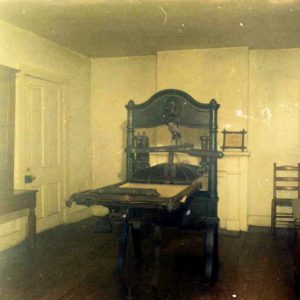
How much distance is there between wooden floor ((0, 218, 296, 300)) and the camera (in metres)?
3.53

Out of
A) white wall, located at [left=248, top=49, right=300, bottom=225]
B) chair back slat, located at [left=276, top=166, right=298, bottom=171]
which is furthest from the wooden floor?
chair back slat, located at [left=276, top=166, right=298, bottom=171]

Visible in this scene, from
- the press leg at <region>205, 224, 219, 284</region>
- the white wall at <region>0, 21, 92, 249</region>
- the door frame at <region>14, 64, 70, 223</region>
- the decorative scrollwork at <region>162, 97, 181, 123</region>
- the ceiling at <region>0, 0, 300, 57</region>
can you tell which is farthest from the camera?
the door frame at <region>14, 64, 70, 223</region>

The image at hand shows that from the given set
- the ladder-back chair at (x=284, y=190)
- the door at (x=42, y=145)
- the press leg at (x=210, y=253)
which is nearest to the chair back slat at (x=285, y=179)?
the ladder-back chair at (x=284, y=190)

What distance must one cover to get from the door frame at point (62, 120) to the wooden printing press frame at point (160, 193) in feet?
4.83

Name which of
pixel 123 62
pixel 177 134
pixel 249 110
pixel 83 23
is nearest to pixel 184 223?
pixel 177 134

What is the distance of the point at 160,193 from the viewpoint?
10.8 ft

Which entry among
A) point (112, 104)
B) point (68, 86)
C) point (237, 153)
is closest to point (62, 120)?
point (68, 86)

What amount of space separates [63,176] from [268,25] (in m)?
3.35

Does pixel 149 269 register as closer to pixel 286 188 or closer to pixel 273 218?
pixel 273 218

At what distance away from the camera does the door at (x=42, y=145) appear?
5.12 metres

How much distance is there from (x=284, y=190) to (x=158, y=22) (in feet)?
9.63

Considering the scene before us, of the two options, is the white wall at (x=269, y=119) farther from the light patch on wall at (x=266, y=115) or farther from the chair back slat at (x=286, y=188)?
the chair back slat at (x=286, y=188)

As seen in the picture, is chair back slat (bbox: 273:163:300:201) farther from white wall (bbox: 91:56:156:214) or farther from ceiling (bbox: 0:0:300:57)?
white wall (bbox: 91:56:156:214)

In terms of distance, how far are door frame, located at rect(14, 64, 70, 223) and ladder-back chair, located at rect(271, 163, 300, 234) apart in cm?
289
